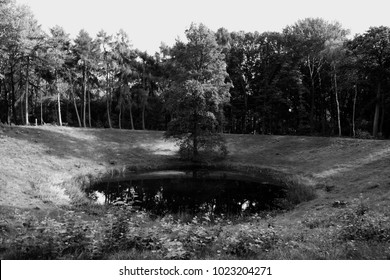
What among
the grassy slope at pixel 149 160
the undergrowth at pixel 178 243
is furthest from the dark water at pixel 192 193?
the undergrowth at pixel 178 243

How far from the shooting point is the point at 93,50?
50.9m

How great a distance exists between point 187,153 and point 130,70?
26519 mm

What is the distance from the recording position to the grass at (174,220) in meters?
9.05

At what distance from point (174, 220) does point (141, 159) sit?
19829 millimetres

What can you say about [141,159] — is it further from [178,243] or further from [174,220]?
[178,243]

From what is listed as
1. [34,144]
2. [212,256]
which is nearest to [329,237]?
[212,256]

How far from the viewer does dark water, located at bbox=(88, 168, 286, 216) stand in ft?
64.9

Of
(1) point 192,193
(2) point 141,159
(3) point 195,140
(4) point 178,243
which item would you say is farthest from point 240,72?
(4) point 178,243

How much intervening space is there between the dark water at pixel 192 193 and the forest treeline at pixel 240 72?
7.51 metres

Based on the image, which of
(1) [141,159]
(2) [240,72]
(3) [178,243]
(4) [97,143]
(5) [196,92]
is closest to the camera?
(3) [178,243]

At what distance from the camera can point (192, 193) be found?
2348 centimetres

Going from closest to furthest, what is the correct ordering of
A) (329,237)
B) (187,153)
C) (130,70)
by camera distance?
(329,237)
(187,153)
(130,70)

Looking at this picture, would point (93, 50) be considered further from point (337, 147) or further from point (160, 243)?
point (160, 243)

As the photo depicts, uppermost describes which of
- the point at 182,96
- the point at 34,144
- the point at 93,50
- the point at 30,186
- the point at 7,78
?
the point at 93,50
